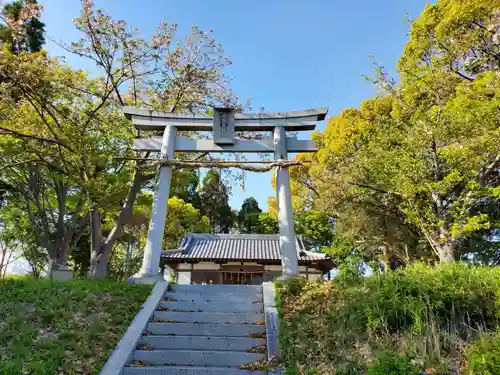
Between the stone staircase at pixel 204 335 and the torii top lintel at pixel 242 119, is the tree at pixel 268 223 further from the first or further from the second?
the stone staircase at pixel 204 335

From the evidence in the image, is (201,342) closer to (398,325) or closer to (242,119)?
(398,325)

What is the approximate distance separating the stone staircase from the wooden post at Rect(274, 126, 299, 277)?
0.99 meters

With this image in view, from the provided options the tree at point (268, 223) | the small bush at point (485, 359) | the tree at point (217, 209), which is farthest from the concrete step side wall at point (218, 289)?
the tree at point (217, 209)

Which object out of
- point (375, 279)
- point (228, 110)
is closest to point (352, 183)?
point (228, 110)

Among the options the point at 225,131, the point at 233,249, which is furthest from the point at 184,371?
the point at 233,249

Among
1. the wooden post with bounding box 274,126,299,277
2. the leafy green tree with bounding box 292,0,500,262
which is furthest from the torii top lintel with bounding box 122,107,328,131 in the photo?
the leafy green tree with bounding box 292,0,500,262

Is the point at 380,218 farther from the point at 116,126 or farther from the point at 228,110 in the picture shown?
the point at 116,126

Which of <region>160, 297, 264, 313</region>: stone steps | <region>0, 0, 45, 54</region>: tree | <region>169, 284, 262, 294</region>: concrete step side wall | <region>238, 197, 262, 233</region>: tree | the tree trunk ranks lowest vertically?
<region>160, 297, 264, 313</region>: stone steps

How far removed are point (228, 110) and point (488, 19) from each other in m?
Answer: 8.01

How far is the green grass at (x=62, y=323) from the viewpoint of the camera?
15.1ft

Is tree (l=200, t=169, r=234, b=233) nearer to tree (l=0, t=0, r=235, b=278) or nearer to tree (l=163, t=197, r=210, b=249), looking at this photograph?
tree (l=163, t=197, r=210, b=249)

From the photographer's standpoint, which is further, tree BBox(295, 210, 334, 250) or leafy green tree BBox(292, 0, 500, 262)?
tree BBox(295, 210, 334, 250)

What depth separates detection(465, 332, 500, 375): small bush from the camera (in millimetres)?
3740

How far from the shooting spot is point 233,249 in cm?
1830
